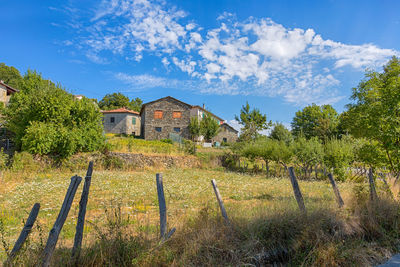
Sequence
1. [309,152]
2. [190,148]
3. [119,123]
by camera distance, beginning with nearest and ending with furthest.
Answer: [309,152], [190,148], [119,123]

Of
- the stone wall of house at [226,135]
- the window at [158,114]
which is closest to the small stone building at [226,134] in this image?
the stone wall of house at [226,135]

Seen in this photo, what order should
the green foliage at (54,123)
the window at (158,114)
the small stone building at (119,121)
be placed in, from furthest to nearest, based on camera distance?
the small stone building at (119,121), the window at (158,114), the green foliage at (54,123)

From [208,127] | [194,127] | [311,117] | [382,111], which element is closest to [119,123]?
[194,127]

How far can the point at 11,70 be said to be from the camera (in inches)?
2023

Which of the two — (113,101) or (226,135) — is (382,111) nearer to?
(226,135)

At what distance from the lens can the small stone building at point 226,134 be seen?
47447mm

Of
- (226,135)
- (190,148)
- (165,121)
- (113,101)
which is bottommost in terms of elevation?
(190,148)

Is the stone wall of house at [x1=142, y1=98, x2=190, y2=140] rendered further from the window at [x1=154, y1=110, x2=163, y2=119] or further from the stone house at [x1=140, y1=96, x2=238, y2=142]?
the window at [x1=154, y1=110, x2=163, y2=119]

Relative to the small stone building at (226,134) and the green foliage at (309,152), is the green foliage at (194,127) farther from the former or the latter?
the green foliage at (309,152)

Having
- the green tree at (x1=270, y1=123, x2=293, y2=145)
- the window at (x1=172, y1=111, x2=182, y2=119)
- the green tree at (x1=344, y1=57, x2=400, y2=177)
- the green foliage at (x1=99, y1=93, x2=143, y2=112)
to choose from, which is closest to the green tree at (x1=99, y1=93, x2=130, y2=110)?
the green foliage at (x1=99, y1=93, x2=143, y2=112)

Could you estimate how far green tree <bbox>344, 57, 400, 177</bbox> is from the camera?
275 inches

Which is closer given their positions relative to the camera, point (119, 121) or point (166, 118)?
point (166, 118)

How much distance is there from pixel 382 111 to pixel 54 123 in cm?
1933

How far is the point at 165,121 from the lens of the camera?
127 ft
